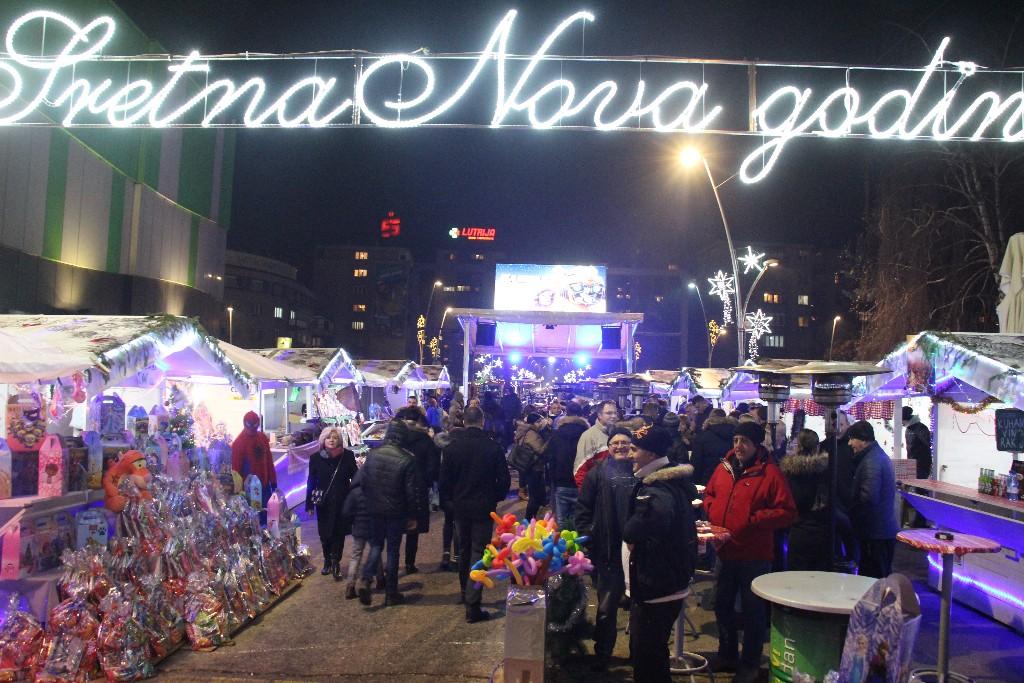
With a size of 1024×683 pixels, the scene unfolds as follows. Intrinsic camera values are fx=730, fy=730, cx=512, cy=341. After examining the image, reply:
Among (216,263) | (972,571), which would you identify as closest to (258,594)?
(972,571)

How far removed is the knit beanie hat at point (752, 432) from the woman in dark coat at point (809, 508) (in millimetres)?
1376

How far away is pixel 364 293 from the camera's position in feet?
333

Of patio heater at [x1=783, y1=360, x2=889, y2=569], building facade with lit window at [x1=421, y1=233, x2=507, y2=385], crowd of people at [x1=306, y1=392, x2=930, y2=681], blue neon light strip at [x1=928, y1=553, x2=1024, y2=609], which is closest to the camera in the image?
crowd of people at [x1=306, y1=392, x2=930, y2=681]

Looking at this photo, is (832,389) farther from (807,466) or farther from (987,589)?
(987,589)

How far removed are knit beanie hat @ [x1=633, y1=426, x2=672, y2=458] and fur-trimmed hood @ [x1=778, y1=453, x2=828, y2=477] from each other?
240 cm

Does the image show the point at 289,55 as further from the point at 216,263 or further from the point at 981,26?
the point at 216,263

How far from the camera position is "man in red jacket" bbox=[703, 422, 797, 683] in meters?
5.11

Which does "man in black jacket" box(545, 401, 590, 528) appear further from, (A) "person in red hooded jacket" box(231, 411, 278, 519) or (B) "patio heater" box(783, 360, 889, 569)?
(A) "person in red hooded jacket" box(231, 411, 278, 519)

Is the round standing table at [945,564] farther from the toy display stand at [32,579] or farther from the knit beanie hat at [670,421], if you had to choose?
the knit beanie hat at [670,421]

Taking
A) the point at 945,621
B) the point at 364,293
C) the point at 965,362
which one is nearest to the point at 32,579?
the point at 945,621

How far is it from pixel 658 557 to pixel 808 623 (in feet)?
2.87

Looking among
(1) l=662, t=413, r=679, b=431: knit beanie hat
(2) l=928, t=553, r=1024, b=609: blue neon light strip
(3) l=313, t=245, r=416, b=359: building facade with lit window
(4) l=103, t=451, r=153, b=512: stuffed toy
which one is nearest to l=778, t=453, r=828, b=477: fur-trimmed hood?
(2) l=928, t=553, r=1024, b=609: blue neon light strip

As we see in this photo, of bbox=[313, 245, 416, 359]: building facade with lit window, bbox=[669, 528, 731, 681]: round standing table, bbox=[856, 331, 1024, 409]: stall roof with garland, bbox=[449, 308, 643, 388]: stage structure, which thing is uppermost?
bbox=[313, 245, 416, 359]: building facade with lit window

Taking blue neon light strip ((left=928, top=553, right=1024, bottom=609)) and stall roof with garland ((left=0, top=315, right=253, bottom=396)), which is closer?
stall roof with garland ((left=0, top=315, right=253, bottom=396))
